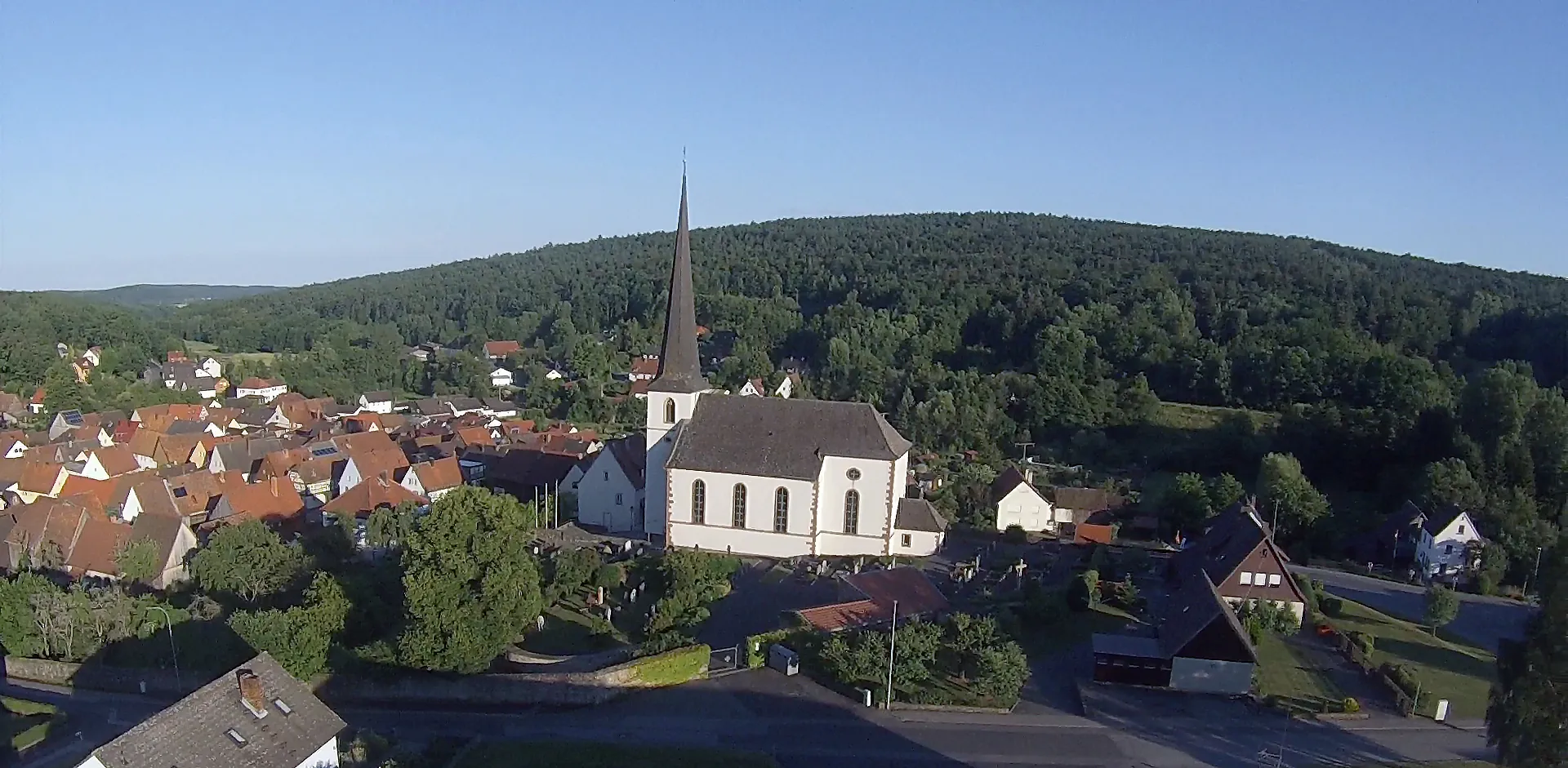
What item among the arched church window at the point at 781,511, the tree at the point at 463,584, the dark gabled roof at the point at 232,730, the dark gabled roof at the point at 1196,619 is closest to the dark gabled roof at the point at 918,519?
the arched church window at the point at 781,511

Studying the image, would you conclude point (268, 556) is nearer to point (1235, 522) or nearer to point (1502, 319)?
point (1235, 522)

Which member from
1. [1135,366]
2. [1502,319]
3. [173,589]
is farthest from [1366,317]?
[173,589]

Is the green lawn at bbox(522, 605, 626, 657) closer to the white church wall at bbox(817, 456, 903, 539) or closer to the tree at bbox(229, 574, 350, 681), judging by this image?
the tree at bbox(229, 574, 350, 681)

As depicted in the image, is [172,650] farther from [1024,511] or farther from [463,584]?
[1024,511]

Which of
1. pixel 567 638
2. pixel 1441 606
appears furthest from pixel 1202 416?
pixel 567 638

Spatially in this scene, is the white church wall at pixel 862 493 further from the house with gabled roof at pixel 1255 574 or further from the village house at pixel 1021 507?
the house with gabled roof at pixel 1255 574

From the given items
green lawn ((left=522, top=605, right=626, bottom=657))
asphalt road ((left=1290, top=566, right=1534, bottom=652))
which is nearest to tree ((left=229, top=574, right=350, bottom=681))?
green lawn ((left=522, top=605, right=626, bottom=657))

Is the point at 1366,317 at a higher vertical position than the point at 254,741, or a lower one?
higher
